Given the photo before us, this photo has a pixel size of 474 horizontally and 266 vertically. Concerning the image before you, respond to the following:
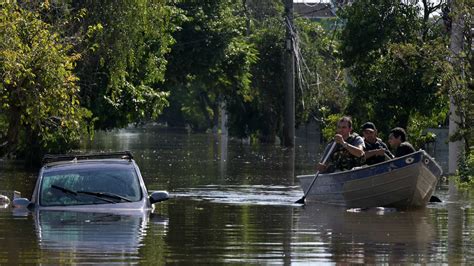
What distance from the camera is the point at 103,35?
3419cm

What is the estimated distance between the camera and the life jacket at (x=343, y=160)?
982 inches

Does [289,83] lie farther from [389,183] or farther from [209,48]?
[389,183]

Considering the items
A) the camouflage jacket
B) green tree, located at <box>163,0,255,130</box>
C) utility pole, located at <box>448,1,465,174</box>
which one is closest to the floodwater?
the camouflage jacket

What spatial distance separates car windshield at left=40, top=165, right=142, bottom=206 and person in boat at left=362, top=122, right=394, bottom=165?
7.38m

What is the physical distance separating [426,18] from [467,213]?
19.3m

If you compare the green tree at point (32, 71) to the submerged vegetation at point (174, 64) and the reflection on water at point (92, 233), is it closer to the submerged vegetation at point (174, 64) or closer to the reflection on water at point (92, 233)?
the submerged vegetation at point (174, 64)

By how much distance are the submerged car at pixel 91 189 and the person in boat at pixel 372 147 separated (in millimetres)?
7221

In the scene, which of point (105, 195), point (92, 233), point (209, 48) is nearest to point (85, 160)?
point (105, 195)

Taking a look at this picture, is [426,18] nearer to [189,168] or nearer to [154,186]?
[189,168]

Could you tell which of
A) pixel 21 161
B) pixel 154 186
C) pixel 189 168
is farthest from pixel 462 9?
pixel 21 161

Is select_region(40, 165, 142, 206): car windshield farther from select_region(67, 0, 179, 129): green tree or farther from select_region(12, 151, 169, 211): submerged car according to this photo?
select_region(67, 0, 179, 129): green tree

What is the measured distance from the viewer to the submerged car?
1797 cm

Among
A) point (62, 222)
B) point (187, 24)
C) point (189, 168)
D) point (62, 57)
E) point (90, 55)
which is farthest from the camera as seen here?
point (187, 24)

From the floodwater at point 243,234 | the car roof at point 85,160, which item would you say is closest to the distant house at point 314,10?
the floodwater at point 243,234
